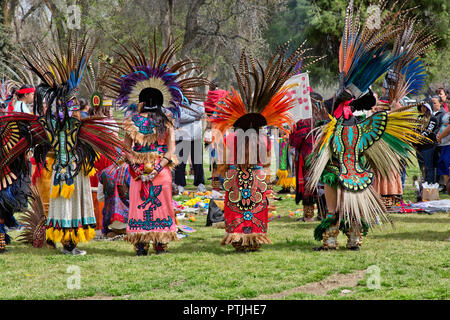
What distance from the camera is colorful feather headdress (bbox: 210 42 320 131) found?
24.3 ft

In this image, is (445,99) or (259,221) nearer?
(259,221)

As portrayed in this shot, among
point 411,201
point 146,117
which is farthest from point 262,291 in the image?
point 411,201

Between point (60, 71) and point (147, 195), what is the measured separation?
1.78 meters

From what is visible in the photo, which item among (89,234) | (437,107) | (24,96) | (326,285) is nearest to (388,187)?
(437,107)

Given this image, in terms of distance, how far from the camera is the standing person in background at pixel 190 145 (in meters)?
13.8

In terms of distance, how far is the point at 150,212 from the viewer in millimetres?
7496

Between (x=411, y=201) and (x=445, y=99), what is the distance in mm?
2026

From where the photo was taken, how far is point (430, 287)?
5.70 meters

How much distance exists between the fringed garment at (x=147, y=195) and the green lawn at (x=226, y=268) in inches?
10.8

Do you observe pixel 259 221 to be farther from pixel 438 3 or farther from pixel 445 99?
pixel 438 3

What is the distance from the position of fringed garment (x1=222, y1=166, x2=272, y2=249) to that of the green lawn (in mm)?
198

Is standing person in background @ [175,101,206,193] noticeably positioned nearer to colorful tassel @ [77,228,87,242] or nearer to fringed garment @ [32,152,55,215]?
fringed garment @ [32,152,55,215]

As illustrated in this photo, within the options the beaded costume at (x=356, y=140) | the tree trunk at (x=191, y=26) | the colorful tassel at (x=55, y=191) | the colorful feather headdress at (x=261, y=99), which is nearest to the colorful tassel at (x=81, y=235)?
the colorful tassel at (x=55, y=191)
